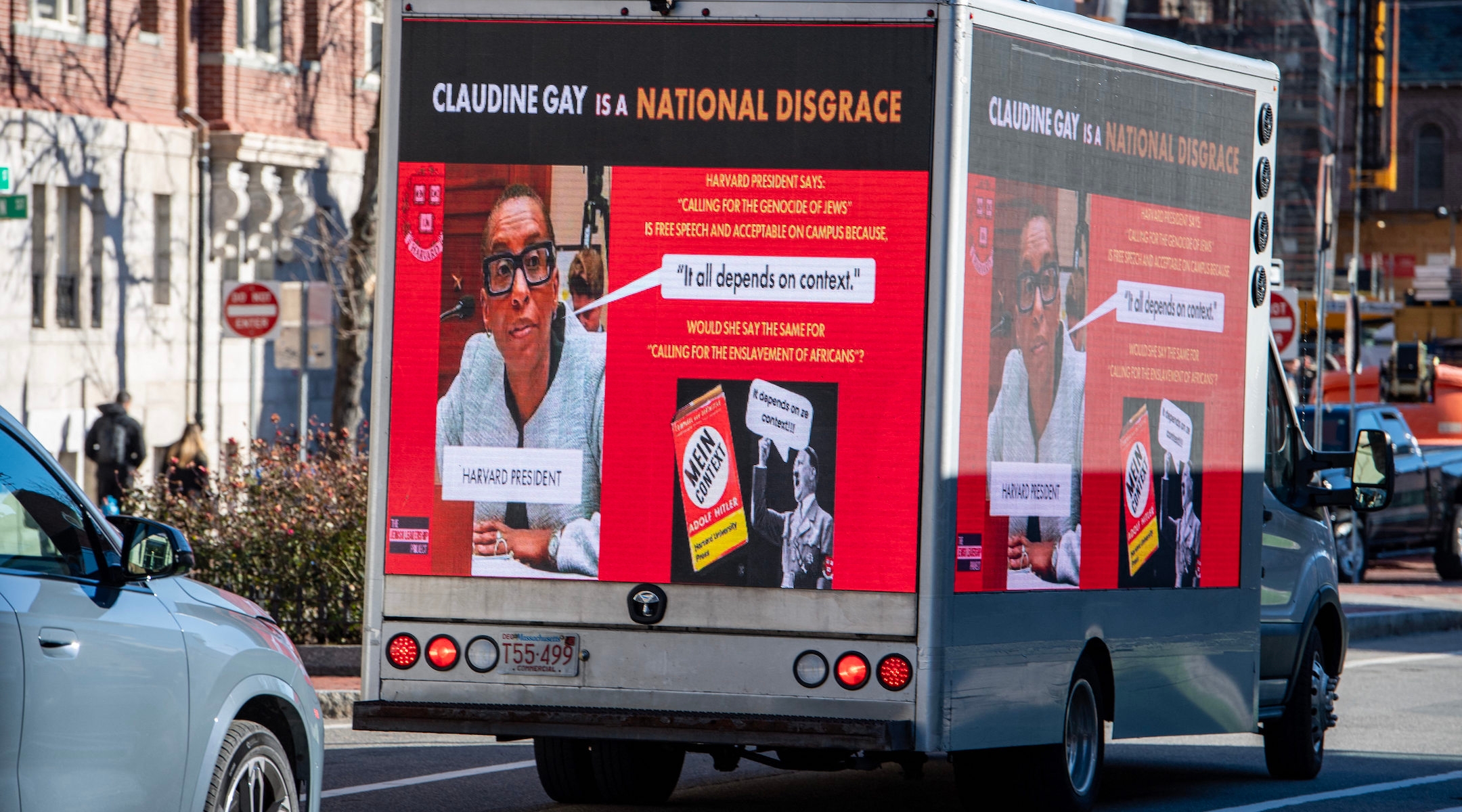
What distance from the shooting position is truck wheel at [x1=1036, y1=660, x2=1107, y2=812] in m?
8.48

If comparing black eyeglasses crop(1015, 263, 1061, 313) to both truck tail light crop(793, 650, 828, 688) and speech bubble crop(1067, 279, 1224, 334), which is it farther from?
truck tail light crop(793, 650, 828, 688)

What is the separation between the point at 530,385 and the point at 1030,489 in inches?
71.5

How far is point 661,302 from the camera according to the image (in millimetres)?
7859

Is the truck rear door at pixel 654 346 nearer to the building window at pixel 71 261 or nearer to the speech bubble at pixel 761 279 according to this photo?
the speech bubble at pixel 761 279

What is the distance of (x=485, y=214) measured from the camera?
8008 millimetres

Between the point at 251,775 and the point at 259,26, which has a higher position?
the point at 259,26

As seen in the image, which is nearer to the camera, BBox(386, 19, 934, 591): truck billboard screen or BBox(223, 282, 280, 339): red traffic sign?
BBox(386, 19, 934, 591): truck billboard screen

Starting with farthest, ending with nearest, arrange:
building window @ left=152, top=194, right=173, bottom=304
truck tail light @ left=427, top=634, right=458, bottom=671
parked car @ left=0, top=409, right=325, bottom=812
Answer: building window @ left=152, top=194, right=173, bottom=304 < truck tail light @ left=427, top=634, right=458, bottom=671 < parked car @ left=0, top=409, right=325, bottom=812

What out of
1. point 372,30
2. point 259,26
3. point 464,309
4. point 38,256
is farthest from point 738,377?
point 372,30

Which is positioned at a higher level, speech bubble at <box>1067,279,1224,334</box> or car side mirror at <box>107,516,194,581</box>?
speech bubble at <box>1067,279,1224,334</box>

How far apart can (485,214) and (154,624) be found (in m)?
2.46

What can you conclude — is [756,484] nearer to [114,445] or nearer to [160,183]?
[114,445]

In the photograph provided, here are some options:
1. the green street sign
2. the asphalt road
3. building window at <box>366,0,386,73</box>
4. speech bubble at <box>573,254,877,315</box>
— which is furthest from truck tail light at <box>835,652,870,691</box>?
building window at <box>366,0,386,73</box>

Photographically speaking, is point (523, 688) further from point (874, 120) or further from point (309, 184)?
point (309, 184)
